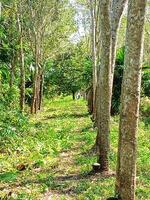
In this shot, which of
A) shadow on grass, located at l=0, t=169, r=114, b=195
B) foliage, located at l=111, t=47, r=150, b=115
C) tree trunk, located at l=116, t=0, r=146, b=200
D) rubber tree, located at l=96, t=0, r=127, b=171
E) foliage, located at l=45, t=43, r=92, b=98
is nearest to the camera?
tree trunk, located at l=116, t=0, r=146, b=200

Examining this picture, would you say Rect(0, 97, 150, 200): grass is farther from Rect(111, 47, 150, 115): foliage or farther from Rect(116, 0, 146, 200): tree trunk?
Rect(111, 47, 150, 115): foliage

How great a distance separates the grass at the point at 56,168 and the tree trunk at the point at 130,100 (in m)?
1.06

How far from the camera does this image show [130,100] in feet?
22.5

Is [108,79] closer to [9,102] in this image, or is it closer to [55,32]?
[9,102]

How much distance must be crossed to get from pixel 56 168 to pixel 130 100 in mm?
3947

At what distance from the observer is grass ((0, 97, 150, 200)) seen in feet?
26.6

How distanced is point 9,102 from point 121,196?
14.0 meters

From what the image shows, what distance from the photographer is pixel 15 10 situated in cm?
1938

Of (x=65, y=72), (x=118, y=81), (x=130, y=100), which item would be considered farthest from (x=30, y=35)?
(x=65, y=72)

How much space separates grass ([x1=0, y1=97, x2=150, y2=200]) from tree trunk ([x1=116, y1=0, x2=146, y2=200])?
1.06m

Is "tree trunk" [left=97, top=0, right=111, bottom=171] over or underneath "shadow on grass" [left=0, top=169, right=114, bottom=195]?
over

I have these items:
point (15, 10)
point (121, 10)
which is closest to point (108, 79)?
point (121, 10)

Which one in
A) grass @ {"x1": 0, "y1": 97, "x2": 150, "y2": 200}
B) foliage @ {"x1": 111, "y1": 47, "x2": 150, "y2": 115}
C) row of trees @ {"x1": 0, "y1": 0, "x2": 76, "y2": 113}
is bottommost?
grass @ {"x1": 0, "y1": 97, "x2": 150, "y2": 200}

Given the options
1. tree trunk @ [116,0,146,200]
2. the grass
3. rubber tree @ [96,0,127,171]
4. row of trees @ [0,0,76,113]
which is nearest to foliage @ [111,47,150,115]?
row of trees @ [0,0,76,113]
